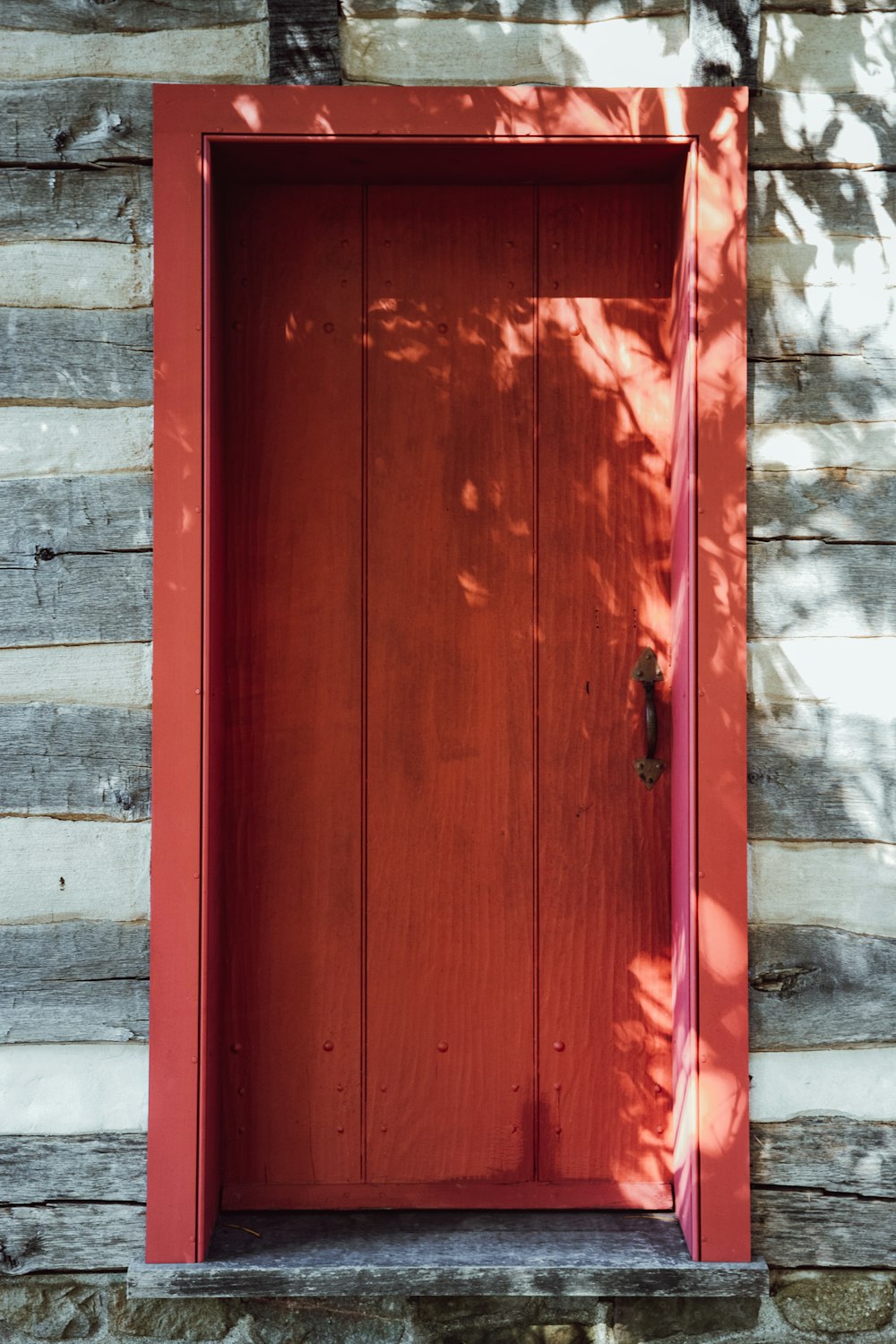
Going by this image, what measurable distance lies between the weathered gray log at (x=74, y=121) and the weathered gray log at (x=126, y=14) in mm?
116

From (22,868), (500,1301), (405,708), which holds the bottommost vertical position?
(500,1301)

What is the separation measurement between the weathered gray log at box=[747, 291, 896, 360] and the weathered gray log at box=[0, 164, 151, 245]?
1307 millimetres

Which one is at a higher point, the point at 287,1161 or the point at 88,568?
the point at 88,568

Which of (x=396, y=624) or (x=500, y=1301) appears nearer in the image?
(x=500, y=1301)

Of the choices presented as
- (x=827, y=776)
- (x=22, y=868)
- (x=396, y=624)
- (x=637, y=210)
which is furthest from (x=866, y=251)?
(x=22, y=868)

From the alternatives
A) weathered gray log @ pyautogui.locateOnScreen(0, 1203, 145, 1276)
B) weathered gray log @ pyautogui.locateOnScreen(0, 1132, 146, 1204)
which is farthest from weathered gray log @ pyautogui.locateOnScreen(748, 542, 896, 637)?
weathered gray log @ pyautogui.locateOnScreen(0, 1203, 145, 1276)

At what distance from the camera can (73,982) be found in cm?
217

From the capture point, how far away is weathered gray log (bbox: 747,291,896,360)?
86.3 inches

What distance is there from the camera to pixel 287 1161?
2.29 metres

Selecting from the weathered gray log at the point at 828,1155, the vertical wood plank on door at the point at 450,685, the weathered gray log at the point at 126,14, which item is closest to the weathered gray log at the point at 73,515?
the vertical wood plank on door at the point at 450,685

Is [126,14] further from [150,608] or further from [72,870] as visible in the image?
[72,870]

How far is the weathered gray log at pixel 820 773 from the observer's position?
2.19 m

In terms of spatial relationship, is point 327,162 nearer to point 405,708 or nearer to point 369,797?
point 405,708

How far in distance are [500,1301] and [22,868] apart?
1.35 metres
